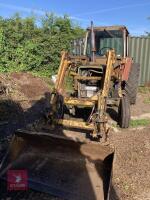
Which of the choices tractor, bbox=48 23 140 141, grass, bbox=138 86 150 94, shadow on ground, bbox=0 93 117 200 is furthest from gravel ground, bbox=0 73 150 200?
grass, bbox=138 86 150 94

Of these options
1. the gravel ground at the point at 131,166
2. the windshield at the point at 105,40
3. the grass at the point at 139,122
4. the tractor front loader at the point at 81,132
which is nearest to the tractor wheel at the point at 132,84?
the tractor front loader at the point at 81,132

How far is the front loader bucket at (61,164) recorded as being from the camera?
5266 millimetres

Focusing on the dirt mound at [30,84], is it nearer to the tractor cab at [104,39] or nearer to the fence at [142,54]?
the tractor cab at [104,39]

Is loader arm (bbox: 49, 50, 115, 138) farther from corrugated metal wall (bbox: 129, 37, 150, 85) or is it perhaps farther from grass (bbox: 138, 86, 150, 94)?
corrugated metal wall (bbox: 129, 37, 150, 85)

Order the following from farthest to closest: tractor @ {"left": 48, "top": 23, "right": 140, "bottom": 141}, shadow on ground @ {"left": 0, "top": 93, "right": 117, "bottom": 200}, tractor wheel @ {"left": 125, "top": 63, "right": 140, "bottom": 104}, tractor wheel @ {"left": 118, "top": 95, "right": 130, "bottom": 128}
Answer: tractor wheel @ {"left": 125, "top": 63, "right": 140, "bottom": 104} < tractor wheel @ {"left": 118, "top": 95, "right": 130, "bottom": 128} < tractor @ {"left": 48, "top": 23, "right": 140, "bottom": 141} < shadow on ground @ {"left": 0, "top": 93, "right": 117, "bottom": 200}

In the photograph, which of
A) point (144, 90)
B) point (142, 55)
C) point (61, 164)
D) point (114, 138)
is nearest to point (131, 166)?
point (61, 164)

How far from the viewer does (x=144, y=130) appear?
350 inches

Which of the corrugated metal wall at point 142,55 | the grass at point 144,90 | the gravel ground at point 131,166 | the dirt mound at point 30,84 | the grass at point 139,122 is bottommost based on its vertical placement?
the gravel ground at point 131,166

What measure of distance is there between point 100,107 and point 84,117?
1.58m

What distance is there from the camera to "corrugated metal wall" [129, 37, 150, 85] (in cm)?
1739

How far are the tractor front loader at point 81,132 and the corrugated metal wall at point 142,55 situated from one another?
6.73m

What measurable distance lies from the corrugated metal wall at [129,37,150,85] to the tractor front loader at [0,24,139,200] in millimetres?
6728

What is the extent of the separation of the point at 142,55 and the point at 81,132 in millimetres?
10570

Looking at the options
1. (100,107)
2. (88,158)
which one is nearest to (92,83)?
(100,107)
